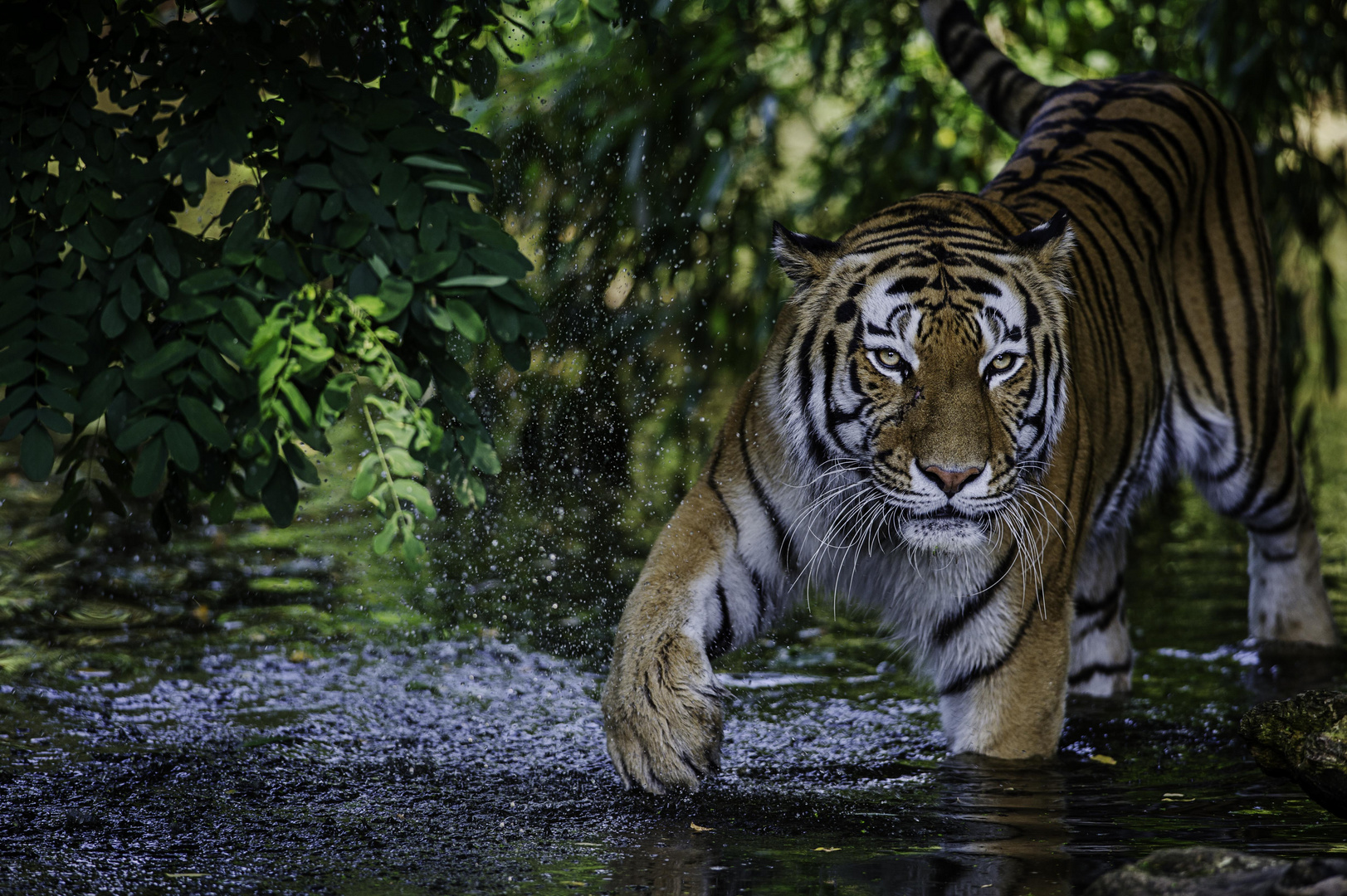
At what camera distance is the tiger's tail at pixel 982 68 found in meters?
4.30

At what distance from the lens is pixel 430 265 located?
2.29 meters

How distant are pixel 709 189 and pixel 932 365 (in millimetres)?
3933

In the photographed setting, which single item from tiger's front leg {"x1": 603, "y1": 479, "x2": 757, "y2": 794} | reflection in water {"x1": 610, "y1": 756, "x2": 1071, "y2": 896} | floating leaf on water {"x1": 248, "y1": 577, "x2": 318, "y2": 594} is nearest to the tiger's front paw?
tiger's front leg {"x1": 603, "y1": 479, "x2": 757, "y2": 794}

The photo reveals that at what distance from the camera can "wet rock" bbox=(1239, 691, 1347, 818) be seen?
2.40 m

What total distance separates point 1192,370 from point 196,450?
2709 millimetres

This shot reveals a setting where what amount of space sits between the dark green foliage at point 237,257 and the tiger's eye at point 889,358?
2.25 feet

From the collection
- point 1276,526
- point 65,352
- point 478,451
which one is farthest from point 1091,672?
point 65,352

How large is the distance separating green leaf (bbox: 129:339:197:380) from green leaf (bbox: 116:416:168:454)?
0.22 ft

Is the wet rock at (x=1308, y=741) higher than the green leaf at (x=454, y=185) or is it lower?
lower

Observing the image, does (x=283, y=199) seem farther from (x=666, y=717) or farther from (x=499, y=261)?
(x=666, y=717)

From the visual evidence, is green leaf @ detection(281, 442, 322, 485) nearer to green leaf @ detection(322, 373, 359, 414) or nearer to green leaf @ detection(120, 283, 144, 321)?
green leaf @ detection(322, 373, 359, 414)

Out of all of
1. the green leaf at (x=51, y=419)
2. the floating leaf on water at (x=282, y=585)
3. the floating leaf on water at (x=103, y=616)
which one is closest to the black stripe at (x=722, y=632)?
the green leaf at (x=51, y=419)

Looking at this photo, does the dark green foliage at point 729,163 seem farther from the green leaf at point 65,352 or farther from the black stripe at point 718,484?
the green leaf at point 65,352

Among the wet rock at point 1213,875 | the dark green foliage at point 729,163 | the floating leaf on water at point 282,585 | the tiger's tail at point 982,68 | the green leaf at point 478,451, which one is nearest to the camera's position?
the wet rock at point 1213,875
